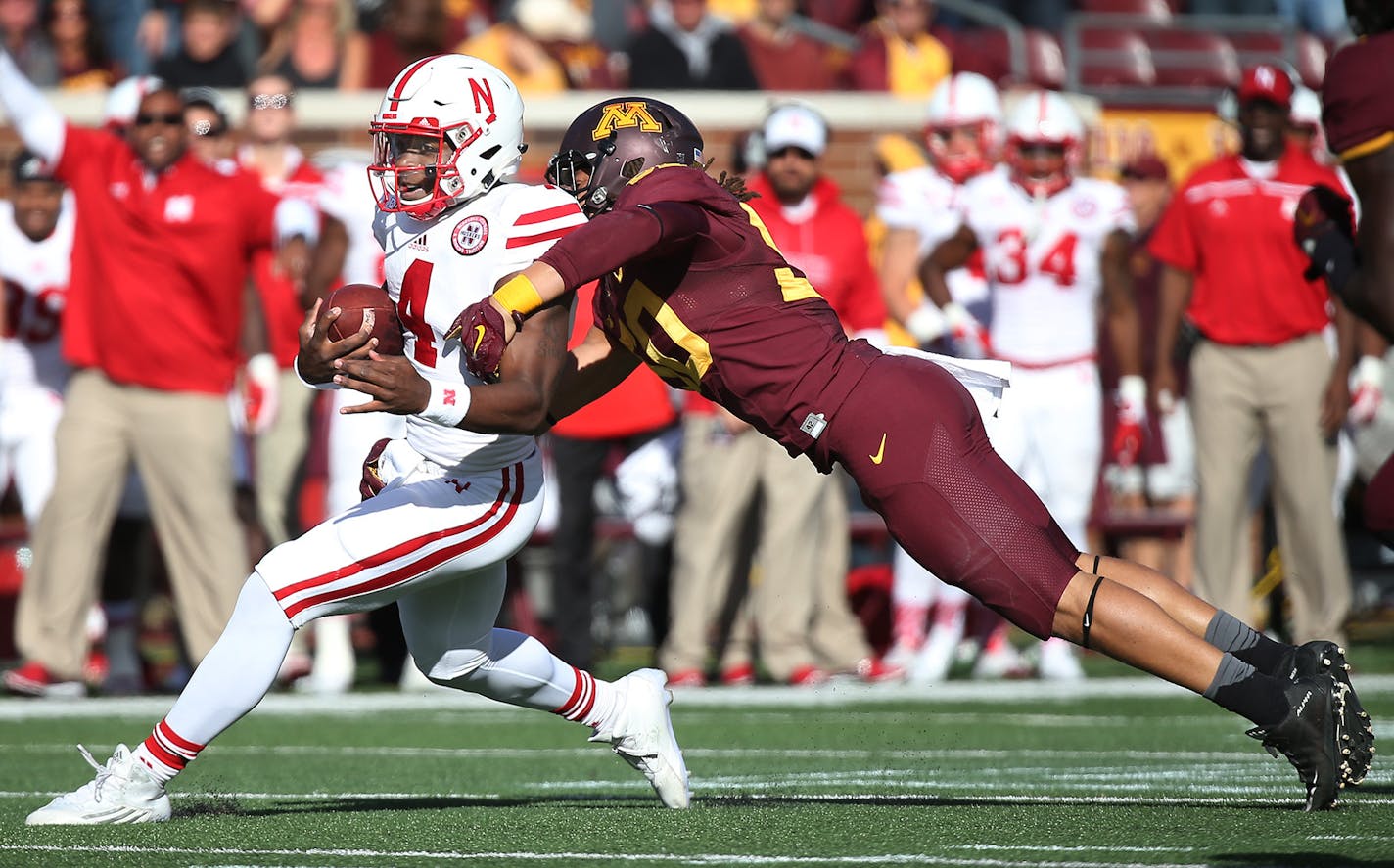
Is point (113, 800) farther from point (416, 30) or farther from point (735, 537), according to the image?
point (416, 30)

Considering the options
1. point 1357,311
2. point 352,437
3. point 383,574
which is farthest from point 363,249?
point 1357,311

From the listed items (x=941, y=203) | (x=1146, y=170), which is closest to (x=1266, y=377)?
(x=941, y=203)

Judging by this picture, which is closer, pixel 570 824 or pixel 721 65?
pixel 570 824

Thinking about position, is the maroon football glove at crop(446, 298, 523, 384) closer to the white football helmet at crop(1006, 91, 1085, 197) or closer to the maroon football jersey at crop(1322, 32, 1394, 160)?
the maroon football jersey at crop(1322, 32, 1394, 160)

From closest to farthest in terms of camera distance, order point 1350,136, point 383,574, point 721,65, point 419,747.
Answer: point 1350,136 → point 383,574 → point 419,747 → point 721,65

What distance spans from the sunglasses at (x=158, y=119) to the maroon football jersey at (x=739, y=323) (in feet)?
13.5

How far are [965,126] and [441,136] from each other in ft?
17.4

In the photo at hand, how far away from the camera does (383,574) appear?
488 centimetres

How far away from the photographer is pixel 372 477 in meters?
5.17

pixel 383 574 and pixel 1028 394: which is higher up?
pixel 383 574

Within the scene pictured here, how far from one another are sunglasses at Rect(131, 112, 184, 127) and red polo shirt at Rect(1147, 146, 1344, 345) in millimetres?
4101

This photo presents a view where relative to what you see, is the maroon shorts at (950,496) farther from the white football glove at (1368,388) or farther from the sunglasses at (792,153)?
the white football glove at (1368,388)

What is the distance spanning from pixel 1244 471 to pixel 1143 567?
4.48m

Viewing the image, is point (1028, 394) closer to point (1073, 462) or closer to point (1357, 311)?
point (1073, 462)
